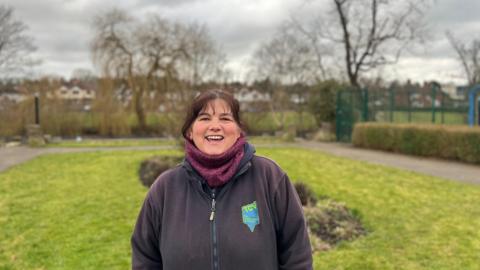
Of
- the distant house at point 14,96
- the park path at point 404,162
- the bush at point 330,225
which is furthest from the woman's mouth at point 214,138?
the distant house at point 14,96

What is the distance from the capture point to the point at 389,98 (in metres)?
18.8

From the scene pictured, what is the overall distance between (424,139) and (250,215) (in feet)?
42.5

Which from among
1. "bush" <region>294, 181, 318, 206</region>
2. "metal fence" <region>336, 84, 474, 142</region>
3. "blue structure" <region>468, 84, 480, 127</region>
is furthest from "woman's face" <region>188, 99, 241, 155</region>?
"metal fence" <region>336, 84, 474, 142</region>

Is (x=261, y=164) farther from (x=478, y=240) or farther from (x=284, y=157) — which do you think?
(x=284, y=157)

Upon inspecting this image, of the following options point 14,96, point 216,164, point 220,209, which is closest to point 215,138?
point 216,164

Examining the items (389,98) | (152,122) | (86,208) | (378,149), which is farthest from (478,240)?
(152,122)

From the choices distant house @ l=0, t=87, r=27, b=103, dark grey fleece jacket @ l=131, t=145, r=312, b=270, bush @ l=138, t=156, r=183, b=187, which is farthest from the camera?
distant house @ l=0, t=87, r=27, b=103

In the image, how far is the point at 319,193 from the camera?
7969mm

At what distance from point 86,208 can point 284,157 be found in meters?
7.45

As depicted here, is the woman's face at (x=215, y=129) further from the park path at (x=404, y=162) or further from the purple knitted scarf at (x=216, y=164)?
the park path at (x=404, y=162)

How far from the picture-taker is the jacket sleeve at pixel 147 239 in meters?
2.11

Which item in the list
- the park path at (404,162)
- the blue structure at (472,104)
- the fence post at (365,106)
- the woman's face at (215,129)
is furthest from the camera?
the fence post at (365,106)

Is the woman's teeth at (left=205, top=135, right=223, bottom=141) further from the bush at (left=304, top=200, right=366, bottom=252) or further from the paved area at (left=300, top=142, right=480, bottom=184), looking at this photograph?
the paved area at (left=300, top=142, right=480, bottom=184)

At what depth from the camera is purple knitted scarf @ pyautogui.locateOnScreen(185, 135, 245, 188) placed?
2006 millimetres
